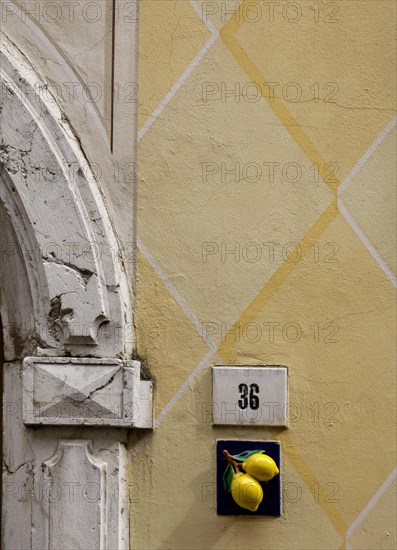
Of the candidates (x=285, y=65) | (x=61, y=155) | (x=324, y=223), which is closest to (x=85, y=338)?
(x=61, y=155)

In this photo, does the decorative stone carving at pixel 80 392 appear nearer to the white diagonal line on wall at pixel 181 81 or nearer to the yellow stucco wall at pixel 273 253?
the yellow stucco wall at pixel 273 253

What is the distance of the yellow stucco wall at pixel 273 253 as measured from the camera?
10.1ft

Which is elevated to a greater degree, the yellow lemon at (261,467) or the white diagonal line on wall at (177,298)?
the white diagonal line on wall at (177,298)

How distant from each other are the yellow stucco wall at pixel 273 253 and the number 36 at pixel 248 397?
0.07m

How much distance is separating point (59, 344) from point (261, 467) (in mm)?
628

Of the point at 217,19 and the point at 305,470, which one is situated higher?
the point at 217,19

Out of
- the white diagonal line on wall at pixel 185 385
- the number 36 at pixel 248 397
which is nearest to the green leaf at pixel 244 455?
the number 36 at pixel 248 397

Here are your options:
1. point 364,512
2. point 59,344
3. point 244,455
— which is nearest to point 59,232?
point 59,344

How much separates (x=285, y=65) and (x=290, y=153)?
25 cm

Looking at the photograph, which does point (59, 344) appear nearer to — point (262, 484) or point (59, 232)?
point (59, 232)

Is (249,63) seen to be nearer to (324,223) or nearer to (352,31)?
(352,31)

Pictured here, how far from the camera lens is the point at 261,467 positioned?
301 cm

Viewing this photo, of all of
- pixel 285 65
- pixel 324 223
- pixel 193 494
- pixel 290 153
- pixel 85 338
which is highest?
pixel 285 65

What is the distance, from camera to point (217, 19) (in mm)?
3225
